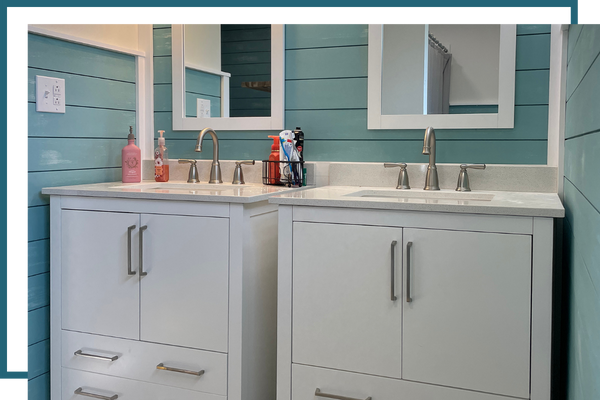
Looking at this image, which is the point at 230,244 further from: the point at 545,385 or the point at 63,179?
the point at 545,385

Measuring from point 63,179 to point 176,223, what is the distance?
1.90 feet

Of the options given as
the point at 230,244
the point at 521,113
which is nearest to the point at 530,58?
the point at 521,113

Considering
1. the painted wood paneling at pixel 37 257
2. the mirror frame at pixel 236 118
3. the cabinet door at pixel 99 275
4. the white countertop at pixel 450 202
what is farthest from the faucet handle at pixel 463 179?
the painted wood paneling at pixel 37 257

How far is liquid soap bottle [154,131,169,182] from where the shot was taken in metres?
2.15

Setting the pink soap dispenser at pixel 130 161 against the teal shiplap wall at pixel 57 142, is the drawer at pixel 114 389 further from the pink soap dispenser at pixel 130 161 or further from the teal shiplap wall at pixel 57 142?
A: the pink soap dispenser at pixel 130 161

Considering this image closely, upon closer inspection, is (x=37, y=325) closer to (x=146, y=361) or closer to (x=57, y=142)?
(x=146, y=361)

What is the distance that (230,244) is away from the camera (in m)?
A: 1.55

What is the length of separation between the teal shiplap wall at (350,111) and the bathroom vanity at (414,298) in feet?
1.04

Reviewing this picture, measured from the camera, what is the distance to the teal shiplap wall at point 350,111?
1.76m

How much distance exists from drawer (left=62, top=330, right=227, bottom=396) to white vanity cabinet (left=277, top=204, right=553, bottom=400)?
0.22 metres

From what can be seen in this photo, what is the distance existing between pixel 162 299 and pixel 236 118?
0.83 m

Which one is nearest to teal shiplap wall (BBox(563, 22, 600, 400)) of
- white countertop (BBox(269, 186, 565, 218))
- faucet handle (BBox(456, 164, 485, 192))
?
white countertop (BBox(269, 186, 565, 218))

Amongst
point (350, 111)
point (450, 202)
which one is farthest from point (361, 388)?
point (350, 111)

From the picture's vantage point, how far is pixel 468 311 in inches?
52.2
